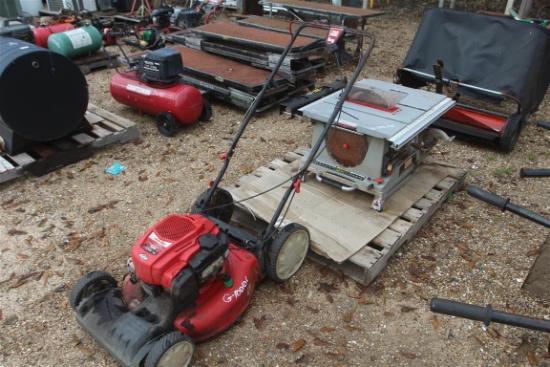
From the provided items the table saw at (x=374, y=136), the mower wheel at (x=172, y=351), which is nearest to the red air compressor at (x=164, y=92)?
the table saw at (x=374, y=136)

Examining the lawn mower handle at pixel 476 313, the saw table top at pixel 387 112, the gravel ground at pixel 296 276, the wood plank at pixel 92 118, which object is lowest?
the gravel ground at pixel 296 276

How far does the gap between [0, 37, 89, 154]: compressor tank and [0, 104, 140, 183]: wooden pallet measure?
6.3 inches

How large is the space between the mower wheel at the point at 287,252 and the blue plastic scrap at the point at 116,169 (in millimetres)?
2423

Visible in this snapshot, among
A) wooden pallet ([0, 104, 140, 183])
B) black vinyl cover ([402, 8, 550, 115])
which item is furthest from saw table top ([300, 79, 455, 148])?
wooden pallet ([0, 104, 140, 183])

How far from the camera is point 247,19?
8430 mm

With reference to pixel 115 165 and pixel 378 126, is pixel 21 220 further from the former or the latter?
pixel 378 126

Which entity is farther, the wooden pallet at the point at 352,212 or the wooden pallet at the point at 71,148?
the wooden pallet at the point at 71,148

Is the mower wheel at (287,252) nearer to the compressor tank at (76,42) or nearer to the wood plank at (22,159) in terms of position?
the wood plank at (22,159)

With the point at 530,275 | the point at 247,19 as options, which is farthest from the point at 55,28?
the point at 530,275

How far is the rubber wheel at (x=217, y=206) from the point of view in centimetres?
349

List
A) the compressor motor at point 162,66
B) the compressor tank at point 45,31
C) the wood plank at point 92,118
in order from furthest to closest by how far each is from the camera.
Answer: the compressor tank at point 45,31 → the wood plank at point 92,118 → the compressor motor at point 162,66

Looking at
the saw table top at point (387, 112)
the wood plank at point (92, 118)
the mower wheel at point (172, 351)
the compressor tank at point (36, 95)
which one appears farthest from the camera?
the wood plank at point (92, 118)

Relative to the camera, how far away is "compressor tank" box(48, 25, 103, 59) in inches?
301

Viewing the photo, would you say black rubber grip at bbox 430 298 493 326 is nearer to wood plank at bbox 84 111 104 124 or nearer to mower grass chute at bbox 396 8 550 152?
mower grass chute at bbox 396 8 550 152
